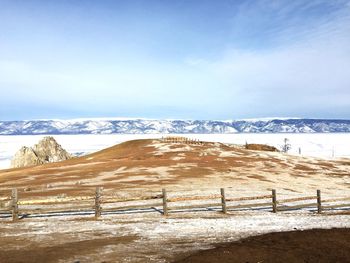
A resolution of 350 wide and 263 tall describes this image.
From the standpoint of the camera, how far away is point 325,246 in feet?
51.5

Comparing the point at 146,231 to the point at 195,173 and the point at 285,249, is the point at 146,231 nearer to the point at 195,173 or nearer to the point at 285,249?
the point at 285,249

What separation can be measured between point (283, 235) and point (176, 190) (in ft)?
62.9

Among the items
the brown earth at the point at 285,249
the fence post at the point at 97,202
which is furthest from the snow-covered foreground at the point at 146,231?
the brown earth at the point at 285,249

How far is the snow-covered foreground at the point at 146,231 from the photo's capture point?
15227 millimetres

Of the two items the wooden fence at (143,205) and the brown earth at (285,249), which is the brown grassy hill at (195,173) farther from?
the brown earth at (285,249)

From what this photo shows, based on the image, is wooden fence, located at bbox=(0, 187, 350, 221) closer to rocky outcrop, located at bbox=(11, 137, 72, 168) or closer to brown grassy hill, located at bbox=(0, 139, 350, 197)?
brown grassy hill, located at bbox=(0, 139, 350, 197)

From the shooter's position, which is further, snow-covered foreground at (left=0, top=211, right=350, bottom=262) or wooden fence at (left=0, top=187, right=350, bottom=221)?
wooden fence at (left=0, top=187, right=350, bottom=221)

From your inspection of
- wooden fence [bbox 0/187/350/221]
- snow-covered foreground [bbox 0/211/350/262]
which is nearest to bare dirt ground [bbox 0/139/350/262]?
snow-covered foreground [bbox 0/211/350/262]

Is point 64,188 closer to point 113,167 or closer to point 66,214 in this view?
point 66,214

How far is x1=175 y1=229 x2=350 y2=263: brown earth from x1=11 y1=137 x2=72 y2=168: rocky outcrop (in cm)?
7144

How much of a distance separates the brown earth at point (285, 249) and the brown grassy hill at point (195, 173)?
71.6ft

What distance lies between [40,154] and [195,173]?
47.4 metres

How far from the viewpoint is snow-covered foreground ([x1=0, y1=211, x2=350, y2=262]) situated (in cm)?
1523

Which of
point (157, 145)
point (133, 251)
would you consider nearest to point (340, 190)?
point (133, 251)
